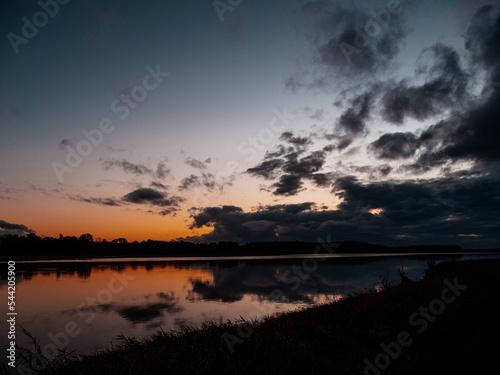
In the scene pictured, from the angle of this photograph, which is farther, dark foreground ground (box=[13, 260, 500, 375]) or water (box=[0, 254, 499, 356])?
water (box=[0, 254, 499, 356])

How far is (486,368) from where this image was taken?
26.2ft

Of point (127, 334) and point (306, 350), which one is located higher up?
point (306, 350)

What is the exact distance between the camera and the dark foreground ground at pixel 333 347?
767 cm

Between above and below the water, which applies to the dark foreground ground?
above

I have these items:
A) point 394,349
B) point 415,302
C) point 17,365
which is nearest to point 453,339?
point 394,349

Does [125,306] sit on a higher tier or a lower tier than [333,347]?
lower

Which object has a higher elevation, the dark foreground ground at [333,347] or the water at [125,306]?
the dark foreground ground at [333,347]

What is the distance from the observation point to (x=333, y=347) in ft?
31.5

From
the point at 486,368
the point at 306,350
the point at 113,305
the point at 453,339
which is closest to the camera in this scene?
the point at 486,368

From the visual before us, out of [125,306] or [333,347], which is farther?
[125,306]

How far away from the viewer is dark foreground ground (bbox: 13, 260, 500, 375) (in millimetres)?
7672

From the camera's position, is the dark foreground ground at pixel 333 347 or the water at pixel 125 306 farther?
the water at pixel 125 306

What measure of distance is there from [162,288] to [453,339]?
84.8ft

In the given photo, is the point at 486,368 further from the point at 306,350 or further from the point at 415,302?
the point at 415,302
